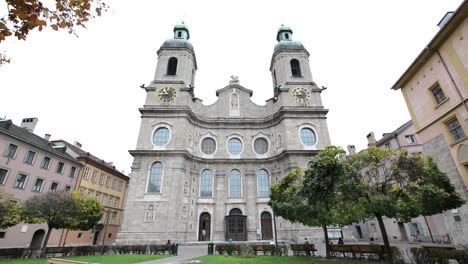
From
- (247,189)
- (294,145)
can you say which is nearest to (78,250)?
(247,189)

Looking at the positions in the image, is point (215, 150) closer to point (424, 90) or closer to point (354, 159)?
point (354, 159)

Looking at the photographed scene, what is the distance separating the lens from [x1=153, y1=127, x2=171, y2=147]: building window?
86.9ft

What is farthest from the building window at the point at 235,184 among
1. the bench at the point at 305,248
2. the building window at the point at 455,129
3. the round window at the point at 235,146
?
the building window at the point at 455,129

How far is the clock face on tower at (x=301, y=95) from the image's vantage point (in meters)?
29.9

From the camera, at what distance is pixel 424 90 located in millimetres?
15008

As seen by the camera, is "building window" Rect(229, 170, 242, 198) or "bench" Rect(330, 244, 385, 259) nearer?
"bench" Rect(330, 244, 385, 259)

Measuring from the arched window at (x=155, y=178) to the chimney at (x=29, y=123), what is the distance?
1653cm

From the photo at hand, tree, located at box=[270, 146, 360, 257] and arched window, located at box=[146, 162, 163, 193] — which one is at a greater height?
arched window, located at box=[146, 162, 163, 193]

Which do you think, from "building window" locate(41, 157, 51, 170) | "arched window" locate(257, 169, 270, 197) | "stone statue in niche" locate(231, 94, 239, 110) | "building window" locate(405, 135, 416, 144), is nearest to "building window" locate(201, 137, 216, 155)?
"stone statue in niche" locate(231, 94, 239, 110)

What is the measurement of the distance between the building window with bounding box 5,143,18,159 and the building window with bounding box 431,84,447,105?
3484 centimetres

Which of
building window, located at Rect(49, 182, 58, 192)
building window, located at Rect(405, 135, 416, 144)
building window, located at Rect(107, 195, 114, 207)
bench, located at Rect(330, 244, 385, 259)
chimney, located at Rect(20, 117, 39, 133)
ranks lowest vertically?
bench, located at Rect(330, 244, 385, 259)

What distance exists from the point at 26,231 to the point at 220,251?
1997 cm

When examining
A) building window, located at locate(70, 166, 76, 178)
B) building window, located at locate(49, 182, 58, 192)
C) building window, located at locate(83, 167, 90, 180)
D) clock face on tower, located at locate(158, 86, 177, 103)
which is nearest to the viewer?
building window, located at locate(49, 182, 58, 192)

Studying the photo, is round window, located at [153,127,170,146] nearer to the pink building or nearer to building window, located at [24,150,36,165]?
the pink building
